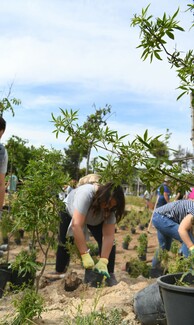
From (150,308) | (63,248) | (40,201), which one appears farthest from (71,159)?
(150,308)

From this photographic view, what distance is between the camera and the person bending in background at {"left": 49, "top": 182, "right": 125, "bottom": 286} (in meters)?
3.74

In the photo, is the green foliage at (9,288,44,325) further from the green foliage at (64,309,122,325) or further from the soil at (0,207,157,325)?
the green foliage at (64,309,122,325)

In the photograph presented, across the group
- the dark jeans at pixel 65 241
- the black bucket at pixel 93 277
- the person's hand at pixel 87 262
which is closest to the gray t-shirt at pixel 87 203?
the dark jeans at pixel 65 241

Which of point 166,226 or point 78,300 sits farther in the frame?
point 166,226

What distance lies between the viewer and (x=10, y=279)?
4.22 m

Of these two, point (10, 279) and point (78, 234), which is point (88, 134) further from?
point (10, 279)

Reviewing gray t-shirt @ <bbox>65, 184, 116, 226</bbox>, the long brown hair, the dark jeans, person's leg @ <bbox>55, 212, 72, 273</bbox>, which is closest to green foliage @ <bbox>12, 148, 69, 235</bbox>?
the long brown hair

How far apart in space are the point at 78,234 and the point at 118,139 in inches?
86.1

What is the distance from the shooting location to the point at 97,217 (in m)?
4.16

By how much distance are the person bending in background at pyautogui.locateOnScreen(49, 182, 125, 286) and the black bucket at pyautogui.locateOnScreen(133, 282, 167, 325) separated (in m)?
0.88

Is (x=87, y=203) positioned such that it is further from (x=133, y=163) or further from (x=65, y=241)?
(x=133, y=163)

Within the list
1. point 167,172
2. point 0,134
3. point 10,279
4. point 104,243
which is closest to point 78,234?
point 104,243

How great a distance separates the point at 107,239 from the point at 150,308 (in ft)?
4.55

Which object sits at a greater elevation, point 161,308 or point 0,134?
point 0,134
